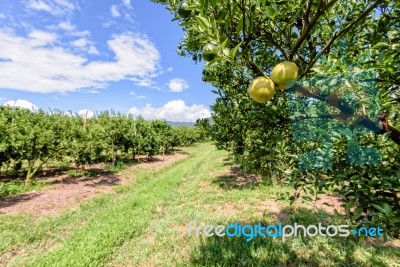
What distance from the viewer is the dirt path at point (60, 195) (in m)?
7.20

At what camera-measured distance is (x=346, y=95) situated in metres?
1.35

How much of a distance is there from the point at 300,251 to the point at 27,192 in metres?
9.47

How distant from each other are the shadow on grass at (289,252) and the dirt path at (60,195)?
5078mm

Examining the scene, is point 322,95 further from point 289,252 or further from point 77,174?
point 77,174

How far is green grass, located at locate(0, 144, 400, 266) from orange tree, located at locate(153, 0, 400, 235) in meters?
1.83

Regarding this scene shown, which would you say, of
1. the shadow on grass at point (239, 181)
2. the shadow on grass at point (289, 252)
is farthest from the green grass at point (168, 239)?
the shadow on grass at point (239, 181)

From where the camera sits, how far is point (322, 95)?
1.32 m

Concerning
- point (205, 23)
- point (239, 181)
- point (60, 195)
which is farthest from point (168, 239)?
point (239, 181)

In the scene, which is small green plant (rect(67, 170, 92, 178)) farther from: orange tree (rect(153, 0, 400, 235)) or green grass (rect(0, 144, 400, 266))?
orange tree (rect(153, 0, 400, 235))

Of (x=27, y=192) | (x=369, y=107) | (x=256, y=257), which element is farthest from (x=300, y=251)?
(x=27, y=192)

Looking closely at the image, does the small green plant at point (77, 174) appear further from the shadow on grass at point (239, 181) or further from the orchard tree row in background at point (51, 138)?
the shadow on grass at point (239, 181)

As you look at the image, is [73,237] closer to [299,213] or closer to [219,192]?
[219,192]

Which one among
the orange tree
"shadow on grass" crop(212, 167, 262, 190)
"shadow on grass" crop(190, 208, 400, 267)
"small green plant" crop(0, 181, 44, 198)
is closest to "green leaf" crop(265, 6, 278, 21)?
the orange tree

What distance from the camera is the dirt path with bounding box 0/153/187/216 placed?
720cm
